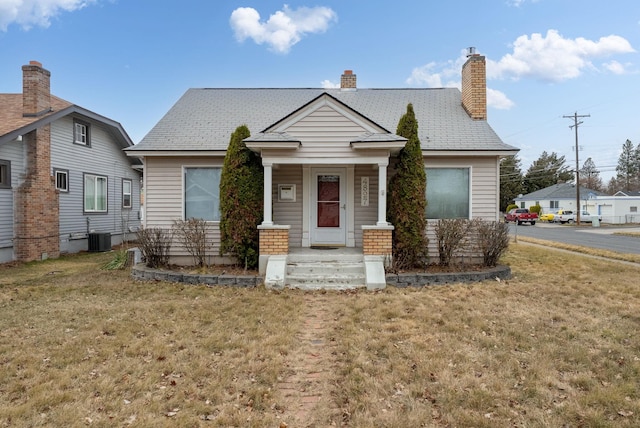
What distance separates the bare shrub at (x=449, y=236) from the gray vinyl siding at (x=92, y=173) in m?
12.5

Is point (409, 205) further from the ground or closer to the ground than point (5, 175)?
closer to the ground

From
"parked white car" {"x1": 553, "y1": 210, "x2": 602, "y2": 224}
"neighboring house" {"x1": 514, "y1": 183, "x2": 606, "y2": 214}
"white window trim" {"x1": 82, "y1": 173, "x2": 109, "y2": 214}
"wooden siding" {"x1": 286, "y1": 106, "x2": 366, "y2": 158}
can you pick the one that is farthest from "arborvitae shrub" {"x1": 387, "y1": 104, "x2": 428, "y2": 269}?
"neighboring house" {"x1": 514, "y1": 183, "x2": 606, "y2": 214}

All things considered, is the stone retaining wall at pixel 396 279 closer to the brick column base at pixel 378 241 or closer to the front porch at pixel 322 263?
the front porch at pixel 322 263

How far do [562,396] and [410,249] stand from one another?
16.5 ft

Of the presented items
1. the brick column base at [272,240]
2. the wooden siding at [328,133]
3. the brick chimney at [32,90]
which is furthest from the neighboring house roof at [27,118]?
the wooden siding at [328,133]

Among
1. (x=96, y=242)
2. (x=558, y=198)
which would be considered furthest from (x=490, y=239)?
(x=558, y=198)

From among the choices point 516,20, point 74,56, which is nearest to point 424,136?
point 516,20

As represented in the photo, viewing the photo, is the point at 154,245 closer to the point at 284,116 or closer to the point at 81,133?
the point at 284,116

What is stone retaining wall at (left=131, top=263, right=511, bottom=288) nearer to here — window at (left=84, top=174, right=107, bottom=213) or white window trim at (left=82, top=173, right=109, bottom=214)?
white window trim at (left=82, top=173, right=109, bottom=214)

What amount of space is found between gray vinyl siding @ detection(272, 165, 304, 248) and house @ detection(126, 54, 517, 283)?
0.03m

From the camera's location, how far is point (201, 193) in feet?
31.6

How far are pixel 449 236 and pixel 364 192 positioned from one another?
7.93 ft

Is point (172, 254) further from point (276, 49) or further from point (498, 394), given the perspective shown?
point (276, 49)

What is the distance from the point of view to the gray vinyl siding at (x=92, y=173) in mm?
13227
